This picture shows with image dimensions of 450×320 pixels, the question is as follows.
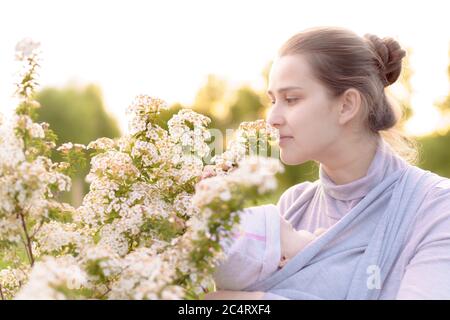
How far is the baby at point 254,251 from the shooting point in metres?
2.79

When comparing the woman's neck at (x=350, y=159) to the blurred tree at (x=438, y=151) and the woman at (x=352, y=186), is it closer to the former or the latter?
the woman at (x=352, y=186)

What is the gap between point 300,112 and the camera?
3207 millimetres

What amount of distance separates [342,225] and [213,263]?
0.78 m

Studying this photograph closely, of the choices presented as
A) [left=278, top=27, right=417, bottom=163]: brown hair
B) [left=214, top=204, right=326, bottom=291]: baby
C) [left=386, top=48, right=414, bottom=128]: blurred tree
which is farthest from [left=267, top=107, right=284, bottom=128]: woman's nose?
[left=386, top=48, right=414, bottom=128]: blurred tree

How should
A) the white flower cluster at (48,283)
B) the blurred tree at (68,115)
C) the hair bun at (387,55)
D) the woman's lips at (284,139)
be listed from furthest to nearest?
1. the blurred tree at (68,115)
2. the hair bun at (387,55)
3. the woman's lips at (284,139)
4. the white flower cluster at (48,283)

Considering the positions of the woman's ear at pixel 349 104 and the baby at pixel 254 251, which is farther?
the woman's ear at pixel 349 104

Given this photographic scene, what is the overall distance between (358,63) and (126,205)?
1.41 metres

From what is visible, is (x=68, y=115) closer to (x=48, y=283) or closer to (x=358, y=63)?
(x=358, y=63)

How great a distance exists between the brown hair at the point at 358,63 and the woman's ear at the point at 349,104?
0.03 metres

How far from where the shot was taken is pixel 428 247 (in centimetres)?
299

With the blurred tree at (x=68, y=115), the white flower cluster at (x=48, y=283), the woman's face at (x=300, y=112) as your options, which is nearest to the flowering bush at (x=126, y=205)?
the white flower cluster at (x=48, y=283)

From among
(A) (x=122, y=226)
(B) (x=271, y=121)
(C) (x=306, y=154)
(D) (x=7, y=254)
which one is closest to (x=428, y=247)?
(C) (x=306, y=154)

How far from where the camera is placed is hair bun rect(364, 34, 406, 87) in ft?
11.6

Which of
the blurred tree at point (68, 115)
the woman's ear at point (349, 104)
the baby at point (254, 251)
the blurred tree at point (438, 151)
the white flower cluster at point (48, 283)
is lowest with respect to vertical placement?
the white flower cluster at point (48, 283)
